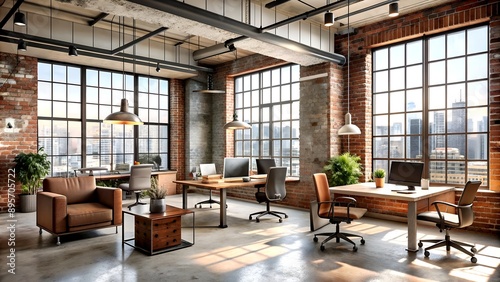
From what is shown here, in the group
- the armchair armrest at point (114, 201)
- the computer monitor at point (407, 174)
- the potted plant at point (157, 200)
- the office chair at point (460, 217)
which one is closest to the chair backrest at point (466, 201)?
the office chair at point (460, 217)

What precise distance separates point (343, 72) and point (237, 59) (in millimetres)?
3213

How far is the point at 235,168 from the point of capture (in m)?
6.68

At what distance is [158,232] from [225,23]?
2.96m

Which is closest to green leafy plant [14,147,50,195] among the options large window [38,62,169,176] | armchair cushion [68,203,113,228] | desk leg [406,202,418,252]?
large window [38,62,169,176]

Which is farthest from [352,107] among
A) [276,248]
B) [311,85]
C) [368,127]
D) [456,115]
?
[276,248]

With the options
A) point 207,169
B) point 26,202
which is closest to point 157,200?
Answer: point 207,169

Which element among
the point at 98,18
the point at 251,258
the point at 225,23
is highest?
the point at 98,18

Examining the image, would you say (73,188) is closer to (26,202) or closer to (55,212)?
(55,212)

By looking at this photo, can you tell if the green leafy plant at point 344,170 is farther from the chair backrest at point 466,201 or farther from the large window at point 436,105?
the chair backrest at point 466,201

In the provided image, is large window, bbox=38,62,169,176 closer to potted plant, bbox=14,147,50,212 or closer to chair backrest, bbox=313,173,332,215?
potted plant, bbox=14,147,50,212

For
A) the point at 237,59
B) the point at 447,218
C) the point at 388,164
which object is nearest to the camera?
the point at 447,218

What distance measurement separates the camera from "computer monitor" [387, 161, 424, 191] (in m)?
4.87

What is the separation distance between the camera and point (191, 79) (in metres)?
9.81

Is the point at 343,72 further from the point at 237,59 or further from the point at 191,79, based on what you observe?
the point at 191,79
